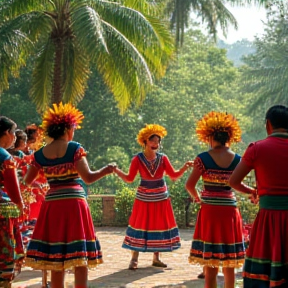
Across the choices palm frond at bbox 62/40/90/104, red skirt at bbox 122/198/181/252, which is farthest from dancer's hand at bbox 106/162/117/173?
palm frond at bbox 62/40/90/104

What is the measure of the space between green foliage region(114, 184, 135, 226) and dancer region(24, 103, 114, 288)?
367 inches

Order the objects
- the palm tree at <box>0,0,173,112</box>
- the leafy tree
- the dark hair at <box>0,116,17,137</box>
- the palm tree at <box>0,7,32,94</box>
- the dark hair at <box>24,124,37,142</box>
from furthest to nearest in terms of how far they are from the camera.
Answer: the leafy tree
the palm tree at <box>0,7,32,94</box>
the palm tree at <box>0,0,173,112</box>
the dark hair at <box>24,124,37,142</box>
the dark hair at <box>0,116,17,137</box>

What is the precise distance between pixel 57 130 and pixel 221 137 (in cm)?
168

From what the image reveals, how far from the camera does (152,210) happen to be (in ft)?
31.2

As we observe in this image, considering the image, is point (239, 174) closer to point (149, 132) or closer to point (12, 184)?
point (12, 184)

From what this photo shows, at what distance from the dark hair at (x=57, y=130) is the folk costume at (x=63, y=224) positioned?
0.18 m

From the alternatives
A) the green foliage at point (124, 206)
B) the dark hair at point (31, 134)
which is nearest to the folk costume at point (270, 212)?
the dark hair at point (31, 134)

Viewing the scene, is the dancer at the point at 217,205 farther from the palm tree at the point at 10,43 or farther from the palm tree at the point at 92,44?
the palm tree at the point at 10,43

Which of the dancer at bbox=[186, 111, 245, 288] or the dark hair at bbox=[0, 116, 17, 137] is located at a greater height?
the dark hair at bbox=[0, 116, 17, 137]

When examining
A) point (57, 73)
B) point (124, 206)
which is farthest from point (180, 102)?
point (57, 73)

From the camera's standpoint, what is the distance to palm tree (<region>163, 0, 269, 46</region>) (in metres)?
26.1

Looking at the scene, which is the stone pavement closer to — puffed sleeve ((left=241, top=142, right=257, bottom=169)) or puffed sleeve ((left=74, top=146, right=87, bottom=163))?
puffed sleeve ((left=74, top=146, right=87, bottom=163))

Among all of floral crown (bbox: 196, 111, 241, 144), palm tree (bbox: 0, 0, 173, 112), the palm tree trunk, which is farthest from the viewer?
the palm tree trunk

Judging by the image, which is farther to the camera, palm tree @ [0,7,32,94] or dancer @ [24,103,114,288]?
palm tree @ [0,7,32,94]
